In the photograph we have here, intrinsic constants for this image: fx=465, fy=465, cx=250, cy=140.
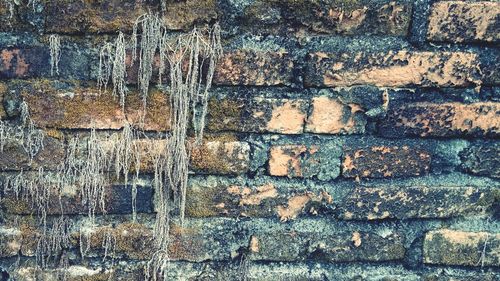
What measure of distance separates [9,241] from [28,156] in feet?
0.67

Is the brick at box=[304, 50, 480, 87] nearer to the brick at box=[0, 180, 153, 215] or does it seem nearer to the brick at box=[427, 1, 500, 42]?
the brick at box=[427, 1, 500, 42]

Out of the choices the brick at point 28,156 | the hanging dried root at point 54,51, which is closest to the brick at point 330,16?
the hanging dried root at point 54,51

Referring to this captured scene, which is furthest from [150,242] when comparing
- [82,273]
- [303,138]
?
[303,138]

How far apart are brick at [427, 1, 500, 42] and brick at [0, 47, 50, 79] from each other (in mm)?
815

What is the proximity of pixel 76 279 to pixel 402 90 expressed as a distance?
85cm

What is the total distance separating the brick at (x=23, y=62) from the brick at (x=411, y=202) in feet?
2.36

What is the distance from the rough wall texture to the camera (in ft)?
3.20

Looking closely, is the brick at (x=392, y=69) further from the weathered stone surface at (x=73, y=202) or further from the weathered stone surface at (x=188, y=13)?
the weathered stone surface at (x=73, y=202)

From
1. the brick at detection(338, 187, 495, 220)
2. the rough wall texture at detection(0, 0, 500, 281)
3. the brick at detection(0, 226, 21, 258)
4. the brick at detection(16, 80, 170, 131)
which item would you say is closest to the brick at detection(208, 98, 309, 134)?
the rough wall texture at detection(0, 0, 500, 281)

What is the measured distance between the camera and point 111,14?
95 centimetres

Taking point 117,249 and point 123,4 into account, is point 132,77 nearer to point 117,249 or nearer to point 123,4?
point 123,4

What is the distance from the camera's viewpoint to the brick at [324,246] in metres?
1.07

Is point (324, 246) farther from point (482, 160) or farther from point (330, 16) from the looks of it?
point (330, 16)

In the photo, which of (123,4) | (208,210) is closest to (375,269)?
(208,210)
